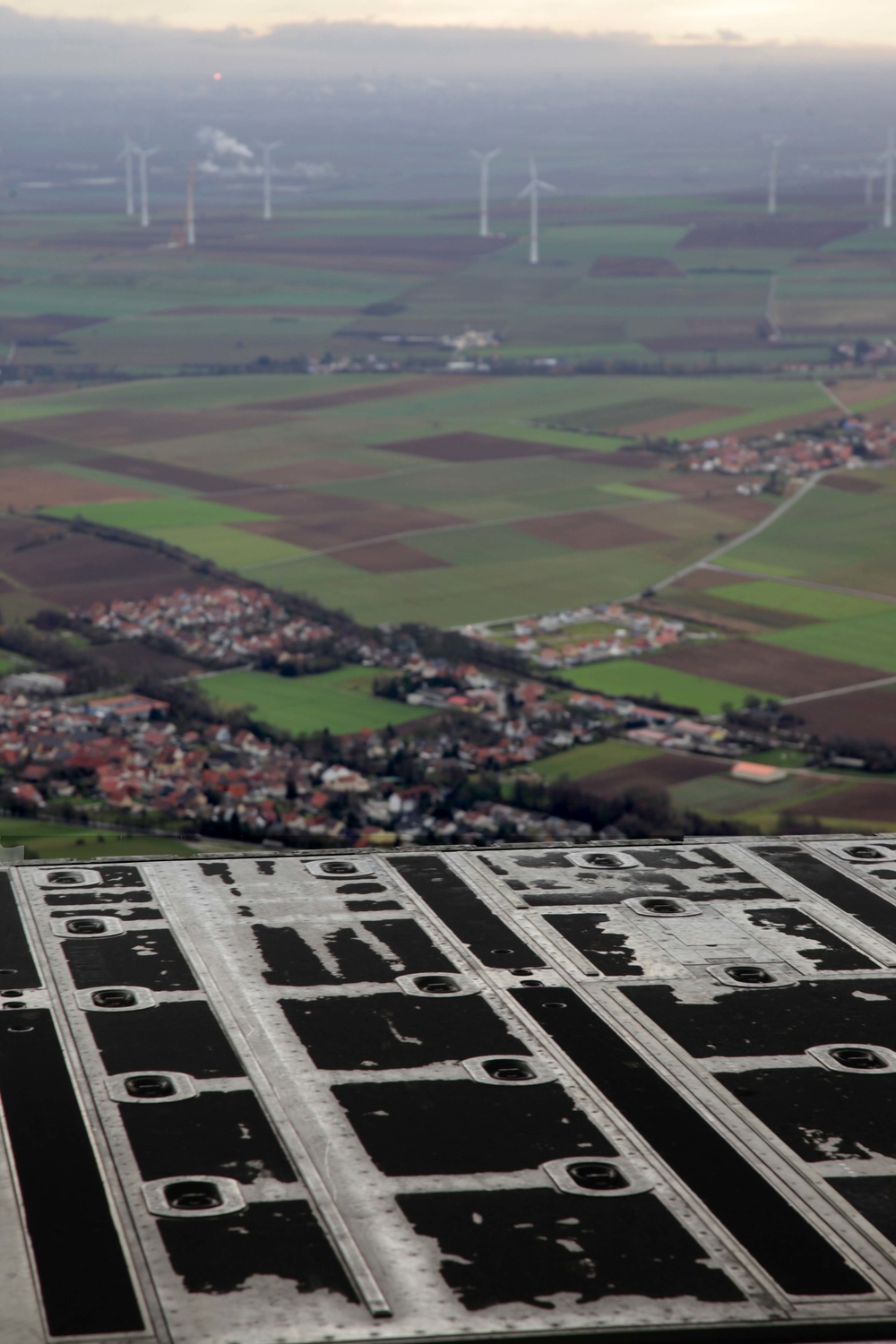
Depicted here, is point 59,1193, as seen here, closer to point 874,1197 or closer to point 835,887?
point 874,1197

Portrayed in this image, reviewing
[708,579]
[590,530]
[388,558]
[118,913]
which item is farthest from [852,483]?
[118,913]

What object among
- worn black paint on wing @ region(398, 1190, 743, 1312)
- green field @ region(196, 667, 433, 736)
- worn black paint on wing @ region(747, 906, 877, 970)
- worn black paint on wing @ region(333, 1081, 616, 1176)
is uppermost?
worn black paint on wing @ region(398, 1190, 743, 1312)

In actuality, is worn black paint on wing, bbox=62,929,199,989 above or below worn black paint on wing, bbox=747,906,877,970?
above

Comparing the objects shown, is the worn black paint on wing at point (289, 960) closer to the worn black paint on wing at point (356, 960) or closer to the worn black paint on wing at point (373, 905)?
the worn black paint on wing at point (356, 960)

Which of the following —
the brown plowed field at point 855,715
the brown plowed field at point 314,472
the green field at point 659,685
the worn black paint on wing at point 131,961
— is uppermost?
the worn black paint on wing at point 131,961

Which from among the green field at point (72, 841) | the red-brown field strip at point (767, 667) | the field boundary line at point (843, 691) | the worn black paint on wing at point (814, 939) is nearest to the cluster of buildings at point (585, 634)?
the red-brown field strip at point (767, 667)

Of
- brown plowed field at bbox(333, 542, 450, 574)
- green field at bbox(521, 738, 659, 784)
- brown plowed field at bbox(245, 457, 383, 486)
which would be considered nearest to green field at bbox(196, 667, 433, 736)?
green field at bbox(521, 738, 659, 784)

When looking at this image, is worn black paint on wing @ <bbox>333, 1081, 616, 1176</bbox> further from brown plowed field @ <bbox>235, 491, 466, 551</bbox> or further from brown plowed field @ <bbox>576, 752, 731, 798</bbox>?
brown plowed field @ <bbox>235, 491, 466, 551</bbox>
